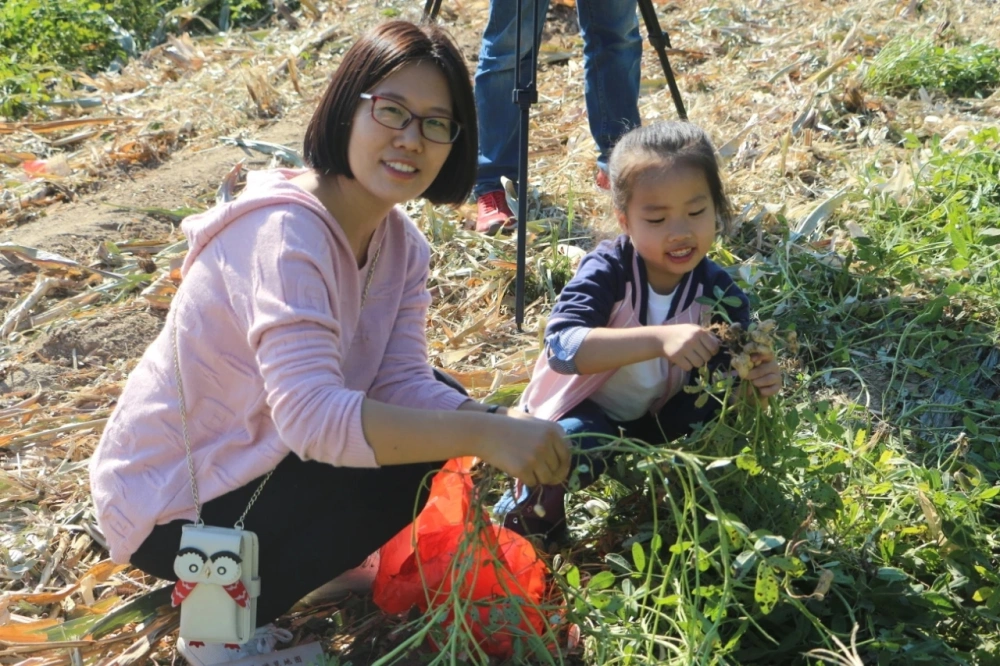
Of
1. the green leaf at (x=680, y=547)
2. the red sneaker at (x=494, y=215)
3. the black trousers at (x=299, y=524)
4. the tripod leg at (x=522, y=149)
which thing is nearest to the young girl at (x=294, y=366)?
the black trousers at (x=299, y=524)

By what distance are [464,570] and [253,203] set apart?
0.74m

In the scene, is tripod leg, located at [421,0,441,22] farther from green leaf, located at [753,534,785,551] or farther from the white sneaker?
green leaf, located at [753,534,785,551]

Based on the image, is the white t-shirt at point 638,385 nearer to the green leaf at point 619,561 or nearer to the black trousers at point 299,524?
the green leaf at point 619,561

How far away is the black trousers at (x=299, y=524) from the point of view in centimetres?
209

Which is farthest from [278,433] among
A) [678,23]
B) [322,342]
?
[678,23]

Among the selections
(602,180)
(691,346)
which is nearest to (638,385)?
(691,346)

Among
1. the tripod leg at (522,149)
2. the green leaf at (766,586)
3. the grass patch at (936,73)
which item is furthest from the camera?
the grass patch at (936,73)

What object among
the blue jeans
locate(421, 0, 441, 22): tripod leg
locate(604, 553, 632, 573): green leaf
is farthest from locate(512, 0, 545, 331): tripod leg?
locate(604, 553, 632, 573): green leaf

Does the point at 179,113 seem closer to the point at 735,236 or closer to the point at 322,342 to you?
the point at 735,236

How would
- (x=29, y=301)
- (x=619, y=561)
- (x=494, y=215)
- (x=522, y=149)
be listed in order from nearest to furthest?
(x=619, y=561) < (x=522, y=149) < (x=29, y=301) < (x=494, y=215)

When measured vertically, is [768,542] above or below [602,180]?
below

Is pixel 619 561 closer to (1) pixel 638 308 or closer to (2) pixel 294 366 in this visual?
(1) pixel 638 308

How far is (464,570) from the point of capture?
1875 mm

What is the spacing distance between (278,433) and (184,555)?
0.27 metres
